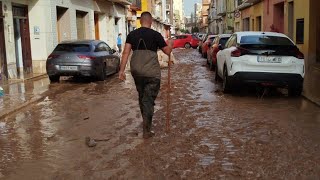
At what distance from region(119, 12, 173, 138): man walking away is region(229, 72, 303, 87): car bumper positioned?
4029 mm

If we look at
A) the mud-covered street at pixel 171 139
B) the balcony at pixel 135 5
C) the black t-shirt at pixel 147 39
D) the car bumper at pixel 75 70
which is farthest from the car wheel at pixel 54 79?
the balcony at pixel 135 5

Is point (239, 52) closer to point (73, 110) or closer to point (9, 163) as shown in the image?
point (73, 110)

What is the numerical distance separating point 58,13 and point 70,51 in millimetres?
7943

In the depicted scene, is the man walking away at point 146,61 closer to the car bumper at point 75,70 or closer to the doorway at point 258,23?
the car bumper at point 75,70

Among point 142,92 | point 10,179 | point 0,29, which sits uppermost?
point 0,29

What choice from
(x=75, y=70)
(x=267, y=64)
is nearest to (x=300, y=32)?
(x=267, y=64)

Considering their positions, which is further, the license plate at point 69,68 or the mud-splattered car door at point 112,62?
the mud-splattered car door at point 112,62

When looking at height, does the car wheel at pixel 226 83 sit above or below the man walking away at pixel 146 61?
below

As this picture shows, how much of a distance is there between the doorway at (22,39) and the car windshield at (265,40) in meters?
9.74

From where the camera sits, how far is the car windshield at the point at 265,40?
11055 millimetres

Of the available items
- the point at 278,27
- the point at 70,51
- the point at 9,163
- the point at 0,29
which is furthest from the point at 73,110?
the point at 278,27

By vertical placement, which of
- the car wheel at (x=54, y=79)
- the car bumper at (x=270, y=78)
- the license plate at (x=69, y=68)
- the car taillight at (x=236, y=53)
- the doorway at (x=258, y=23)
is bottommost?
the car wheel at (x=54, y=79)

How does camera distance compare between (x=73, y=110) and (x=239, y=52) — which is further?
(x=239, y=52)

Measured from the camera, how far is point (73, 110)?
9922 mm
